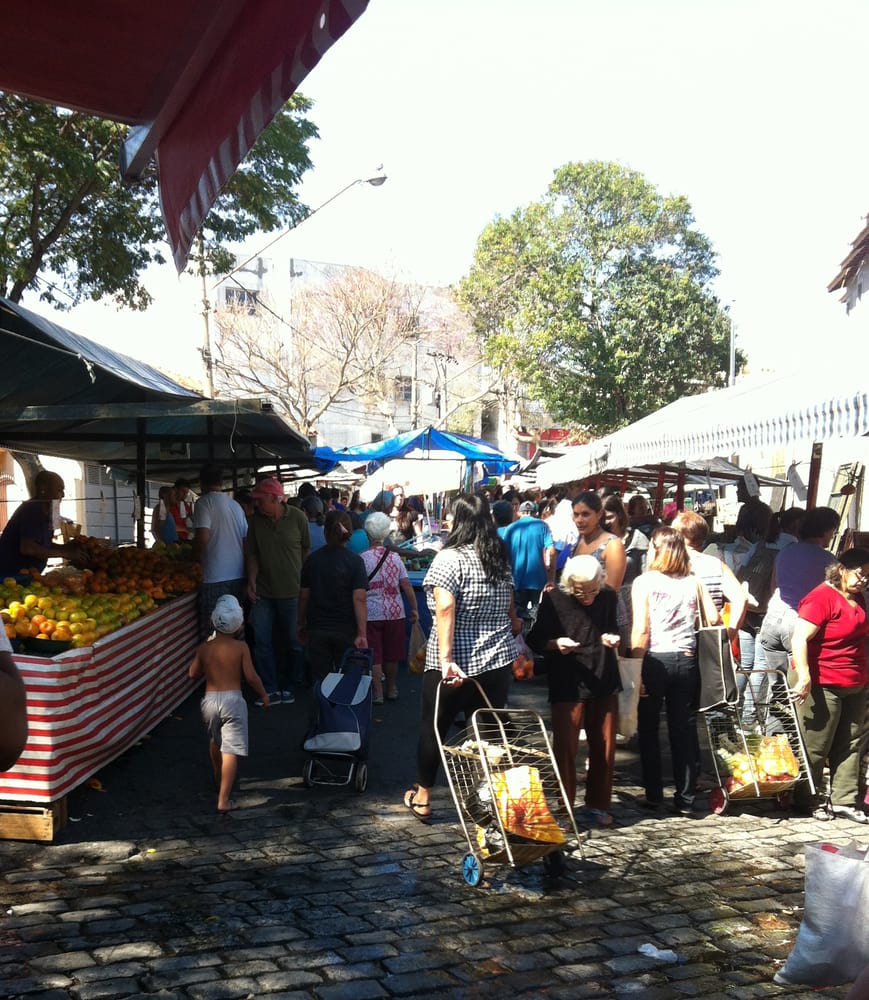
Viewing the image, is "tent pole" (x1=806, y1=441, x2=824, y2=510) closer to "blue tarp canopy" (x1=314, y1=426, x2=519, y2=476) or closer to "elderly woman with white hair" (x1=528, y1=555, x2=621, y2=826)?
"elderly woman with white hair" (x1=528, y1=555, x2=621, y2=826)

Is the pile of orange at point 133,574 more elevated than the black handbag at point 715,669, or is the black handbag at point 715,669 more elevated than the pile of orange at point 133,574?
the pile of orange at point 133,574

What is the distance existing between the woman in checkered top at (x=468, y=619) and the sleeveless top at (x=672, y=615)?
43.0 inches

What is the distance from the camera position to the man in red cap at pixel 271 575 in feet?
30.3

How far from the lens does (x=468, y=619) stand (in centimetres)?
589

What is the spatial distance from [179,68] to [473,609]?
379 cm

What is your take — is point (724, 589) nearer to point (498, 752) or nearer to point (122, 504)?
point (498, 752)

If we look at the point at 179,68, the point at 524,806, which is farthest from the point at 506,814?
the point at 179,68

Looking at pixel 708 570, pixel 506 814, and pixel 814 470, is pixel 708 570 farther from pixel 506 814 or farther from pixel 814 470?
pixel 814 470

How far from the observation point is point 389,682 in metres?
9.82

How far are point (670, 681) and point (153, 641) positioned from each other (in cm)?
405

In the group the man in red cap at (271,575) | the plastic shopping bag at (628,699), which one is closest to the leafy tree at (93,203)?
the man in red cap at (271,575)

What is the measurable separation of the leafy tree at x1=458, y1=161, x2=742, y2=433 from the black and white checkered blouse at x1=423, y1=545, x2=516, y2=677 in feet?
104

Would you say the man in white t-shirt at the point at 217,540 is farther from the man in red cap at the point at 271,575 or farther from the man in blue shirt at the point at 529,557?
the man in blue shirt at the point at 529,557

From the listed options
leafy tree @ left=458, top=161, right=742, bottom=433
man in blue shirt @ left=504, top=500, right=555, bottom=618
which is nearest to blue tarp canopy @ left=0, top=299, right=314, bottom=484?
man in blue shirt @ left=504, top=500, right=555, bottom=618
